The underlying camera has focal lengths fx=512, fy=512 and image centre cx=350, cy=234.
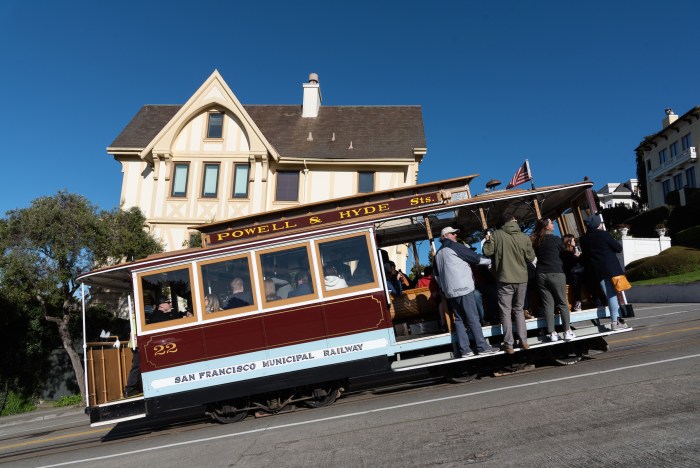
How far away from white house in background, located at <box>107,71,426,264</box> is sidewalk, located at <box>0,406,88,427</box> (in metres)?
8.54

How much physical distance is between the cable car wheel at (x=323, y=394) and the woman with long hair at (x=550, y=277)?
3.46 m

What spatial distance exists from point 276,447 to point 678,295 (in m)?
20.0

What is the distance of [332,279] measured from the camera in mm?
8141

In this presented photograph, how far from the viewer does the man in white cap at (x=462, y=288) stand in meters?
7.84

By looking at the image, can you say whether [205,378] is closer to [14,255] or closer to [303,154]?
[14,255]

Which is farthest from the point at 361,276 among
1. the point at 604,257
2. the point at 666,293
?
the point at 666,293

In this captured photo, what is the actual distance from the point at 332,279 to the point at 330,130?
19.5m

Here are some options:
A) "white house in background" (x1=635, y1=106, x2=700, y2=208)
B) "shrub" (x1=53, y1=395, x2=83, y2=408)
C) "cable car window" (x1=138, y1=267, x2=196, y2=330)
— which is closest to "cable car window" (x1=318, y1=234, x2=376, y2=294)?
"cable car window" (x1=138, y1=267, x2=196, y2=330)

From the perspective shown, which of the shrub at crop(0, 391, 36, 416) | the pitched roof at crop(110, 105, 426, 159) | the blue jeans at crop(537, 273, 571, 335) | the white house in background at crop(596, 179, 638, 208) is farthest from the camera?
the white house in background at crop(596, 179, 638, 208)

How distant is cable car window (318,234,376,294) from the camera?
26.6 feet

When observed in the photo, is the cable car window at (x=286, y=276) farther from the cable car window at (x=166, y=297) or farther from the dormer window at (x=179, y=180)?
the dormer window at (x=179, y=180)

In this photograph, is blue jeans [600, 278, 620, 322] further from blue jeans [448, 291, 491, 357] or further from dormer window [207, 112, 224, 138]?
dormer window [207, 112, 224, 138]

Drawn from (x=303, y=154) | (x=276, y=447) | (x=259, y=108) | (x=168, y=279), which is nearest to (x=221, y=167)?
(x=303, y=154)

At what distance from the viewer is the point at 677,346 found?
26.4ft
